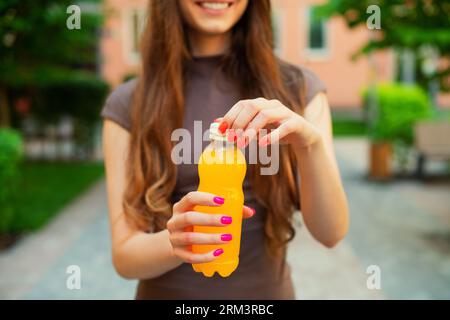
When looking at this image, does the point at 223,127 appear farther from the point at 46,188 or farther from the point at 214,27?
the point at 46,188

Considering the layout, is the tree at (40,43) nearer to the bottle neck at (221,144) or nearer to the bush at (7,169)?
the bush at (7,169)

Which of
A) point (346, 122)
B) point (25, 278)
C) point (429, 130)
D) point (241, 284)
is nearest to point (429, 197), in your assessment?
point (429, 130)

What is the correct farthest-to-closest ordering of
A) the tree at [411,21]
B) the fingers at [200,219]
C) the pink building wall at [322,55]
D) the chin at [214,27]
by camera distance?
the pink building wall at [322,55] → the tree at [411,21] → the chin at [214,27] → the fingers at [200,219]

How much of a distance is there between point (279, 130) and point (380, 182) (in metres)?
9.21

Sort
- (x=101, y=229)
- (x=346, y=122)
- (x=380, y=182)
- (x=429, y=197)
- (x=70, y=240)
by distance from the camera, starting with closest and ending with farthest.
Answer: (x=70, y=240), (x=101, y=229), (x=429, y=197), (x=380, y=182), (x=346, y=122)

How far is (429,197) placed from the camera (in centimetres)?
902

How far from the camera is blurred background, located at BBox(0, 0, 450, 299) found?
5.45 meters

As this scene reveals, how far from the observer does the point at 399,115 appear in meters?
10.8

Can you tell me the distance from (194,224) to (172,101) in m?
0.67

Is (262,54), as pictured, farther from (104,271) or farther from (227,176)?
(104,271)

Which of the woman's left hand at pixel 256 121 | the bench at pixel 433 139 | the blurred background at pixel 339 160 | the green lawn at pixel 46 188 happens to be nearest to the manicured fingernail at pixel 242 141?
the woman's left hand at pixel 256 121

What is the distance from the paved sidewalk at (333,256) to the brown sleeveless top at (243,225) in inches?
127

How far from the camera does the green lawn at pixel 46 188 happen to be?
308 inches

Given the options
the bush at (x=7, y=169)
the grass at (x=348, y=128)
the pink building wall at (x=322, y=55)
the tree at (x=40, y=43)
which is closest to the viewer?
the tree at (x=40, y=43)
